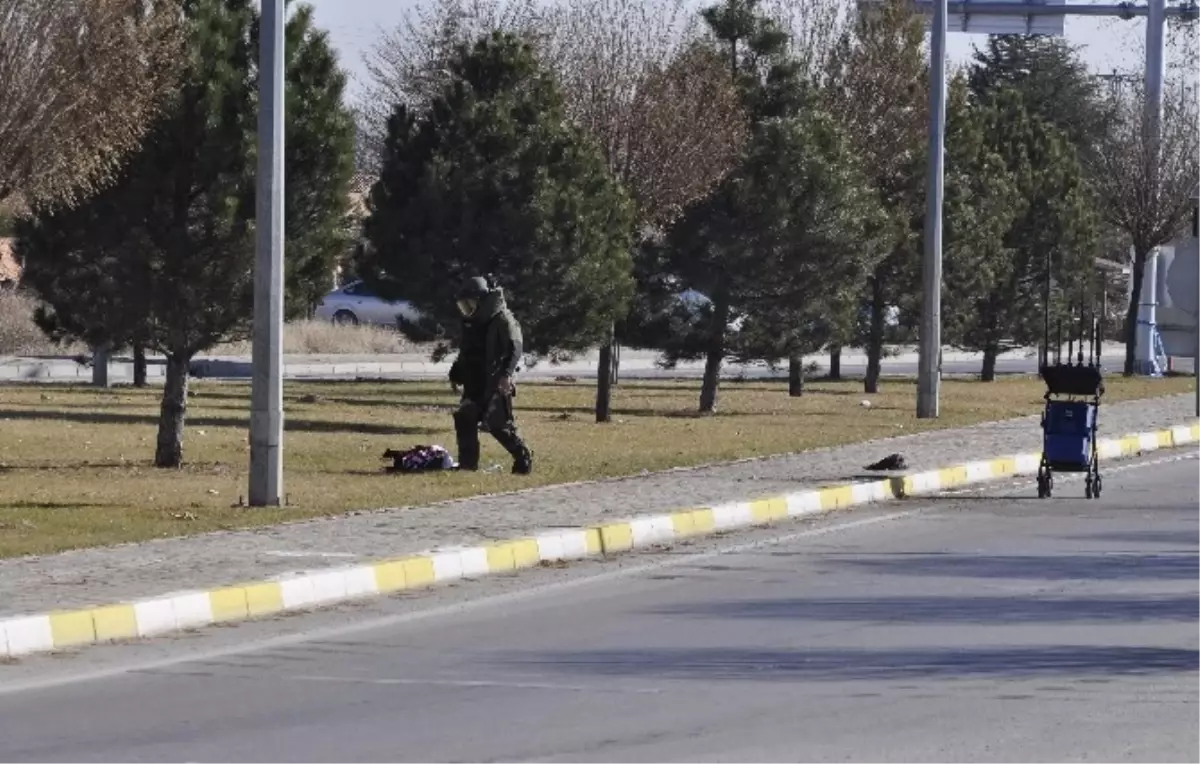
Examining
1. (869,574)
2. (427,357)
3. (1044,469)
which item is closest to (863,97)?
(427,357)

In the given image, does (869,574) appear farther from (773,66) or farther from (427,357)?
(427,357)

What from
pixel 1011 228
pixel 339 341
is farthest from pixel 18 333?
pixel 1011 228

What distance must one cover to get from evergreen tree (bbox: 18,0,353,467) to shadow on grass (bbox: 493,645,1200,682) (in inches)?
398

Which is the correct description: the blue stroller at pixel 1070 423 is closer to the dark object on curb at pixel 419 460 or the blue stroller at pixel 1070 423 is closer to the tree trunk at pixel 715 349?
the dark object on curb at pixel 419 460

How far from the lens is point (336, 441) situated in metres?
24.4

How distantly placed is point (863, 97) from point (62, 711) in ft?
102

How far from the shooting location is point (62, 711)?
9500 mm

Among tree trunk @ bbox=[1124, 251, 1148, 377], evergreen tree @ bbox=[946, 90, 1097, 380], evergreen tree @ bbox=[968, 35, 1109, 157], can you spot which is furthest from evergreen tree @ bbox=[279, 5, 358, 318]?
evergreen tree @ bbox=[968, 35, 1109, 157]

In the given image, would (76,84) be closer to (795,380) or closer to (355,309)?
(795,380)

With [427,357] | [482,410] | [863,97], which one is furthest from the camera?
[427,357]

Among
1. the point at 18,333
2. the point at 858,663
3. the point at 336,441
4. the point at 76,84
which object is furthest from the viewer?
the point at 18,333

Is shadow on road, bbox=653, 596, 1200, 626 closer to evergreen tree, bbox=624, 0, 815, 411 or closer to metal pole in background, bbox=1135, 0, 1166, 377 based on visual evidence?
evergreen tree, bbox=624, 0, 815, 411

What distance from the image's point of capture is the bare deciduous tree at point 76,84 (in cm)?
2016

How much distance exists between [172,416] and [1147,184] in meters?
33.5
